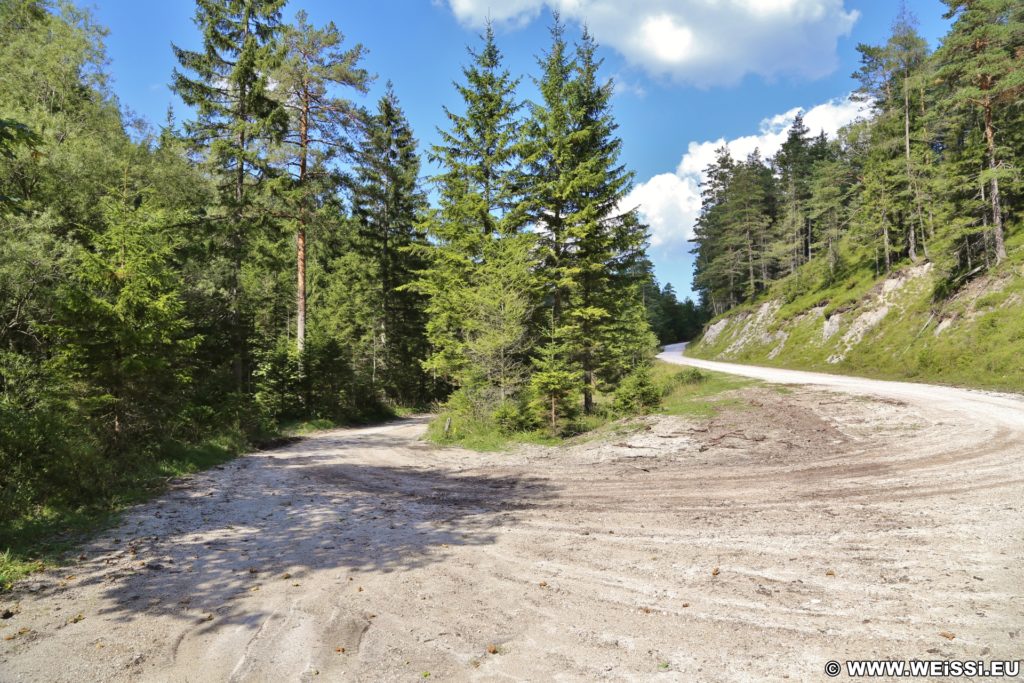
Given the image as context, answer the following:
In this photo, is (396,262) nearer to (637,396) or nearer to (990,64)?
(637,396)

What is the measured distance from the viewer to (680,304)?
88.2m

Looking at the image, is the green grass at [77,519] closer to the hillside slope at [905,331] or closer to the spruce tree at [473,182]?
the spruce tree at [473,182]

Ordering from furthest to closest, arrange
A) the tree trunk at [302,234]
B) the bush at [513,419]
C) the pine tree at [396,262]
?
1. the pine tree at [396,262]
2. the tree trunk at [302,234]
3. the bush at [513,419]

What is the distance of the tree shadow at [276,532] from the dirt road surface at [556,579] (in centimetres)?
4

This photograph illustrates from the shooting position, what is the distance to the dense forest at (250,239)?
399 inches

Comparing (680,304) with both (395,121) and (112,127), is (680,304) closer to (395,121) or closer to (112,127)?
(395,121)

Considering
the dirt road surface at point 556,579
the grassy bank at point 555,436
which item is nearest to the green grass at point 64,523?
the dirt road surface at point 556,579

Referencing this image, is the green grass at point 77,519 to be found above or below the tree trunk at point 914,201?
below

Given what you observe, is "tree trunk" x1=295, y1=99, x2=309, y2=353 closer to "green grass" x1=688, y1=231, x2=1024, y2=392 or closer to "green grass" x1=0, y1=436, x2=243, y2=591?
"green grass" x1=0, y1=436, x2=243, y2=591

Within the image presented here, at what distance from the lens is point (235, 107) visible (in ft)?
59.8

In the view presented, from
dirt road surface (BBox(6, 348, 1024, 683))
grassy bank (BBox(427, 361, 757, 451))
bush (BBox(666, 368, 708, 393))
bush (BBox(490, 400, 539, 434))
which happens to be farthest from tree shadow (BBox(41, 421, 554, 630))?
bush (BBox(666, 368, 708, 393))

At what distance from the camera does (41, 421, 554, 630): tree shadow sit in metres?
4.66

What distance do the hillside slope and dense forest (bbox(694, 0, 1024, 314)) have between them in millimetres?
1708

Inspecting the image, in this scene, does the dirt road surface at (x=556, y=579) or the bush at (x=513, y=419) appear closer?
the dirt road surface at (x=556, y=579)
